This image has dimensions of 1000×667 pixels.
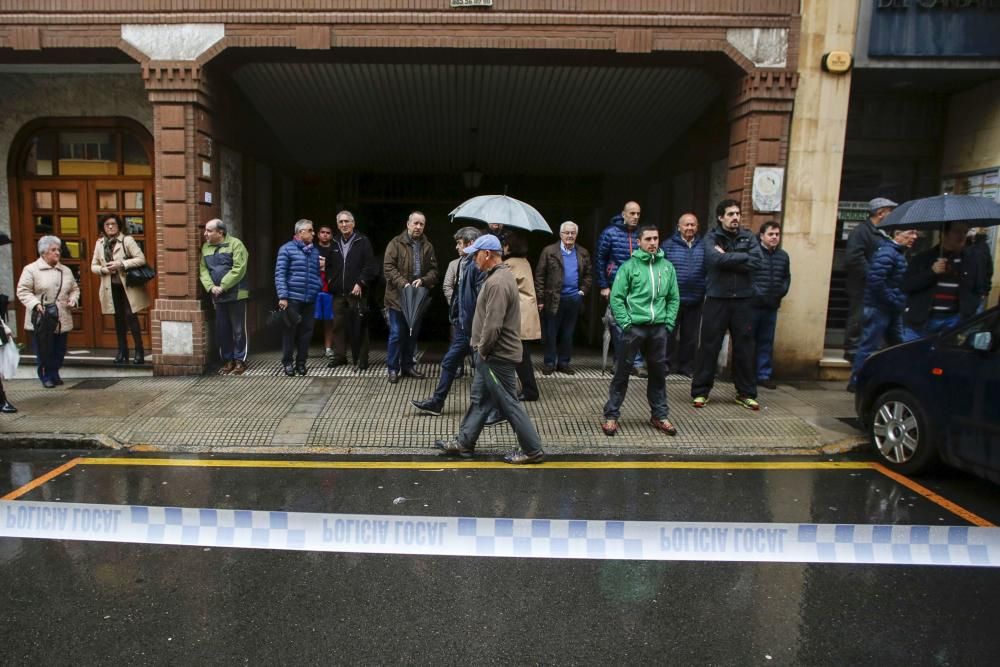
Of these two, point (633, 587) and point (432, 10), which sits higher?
point (432, 10)

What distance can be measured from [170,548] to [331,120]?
26.3 ft

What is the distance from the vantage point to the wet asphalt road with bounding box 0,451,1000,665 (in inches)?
122

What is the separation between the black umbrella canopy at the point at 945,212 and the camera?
628cm

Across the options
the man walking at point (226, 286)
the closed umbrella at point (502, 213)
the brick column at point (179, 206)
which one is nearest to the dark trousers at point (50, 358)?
the brick column at point (179, 206)

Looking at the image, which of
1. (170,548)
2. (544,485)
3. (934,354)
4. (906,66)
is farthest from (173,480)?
(906,66)

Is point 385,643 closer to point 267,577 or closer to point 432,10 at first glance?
point 267,577

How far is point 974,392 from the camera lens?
15.9ft

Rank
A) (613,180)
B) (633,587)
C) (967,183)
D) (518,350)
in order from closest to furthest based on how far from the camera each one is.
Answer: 1. (633,587)
2. (518,350)
3. (967,183)
4. (613,180)

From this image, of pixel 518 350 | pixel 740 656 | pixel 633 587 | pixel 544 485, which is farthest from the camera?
pixel 518 350

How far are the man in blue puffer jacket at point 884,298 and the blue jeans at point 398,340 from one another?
4809 mm

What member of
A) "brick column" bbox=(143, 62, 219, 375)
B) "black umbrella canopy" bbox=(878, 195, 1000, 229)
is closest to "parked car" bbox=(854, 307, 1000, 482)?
"black umbrella canopy" bbox=(878, 195, 1000, 229)

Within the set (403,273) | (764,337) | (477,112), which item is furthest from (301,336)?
(764,337)

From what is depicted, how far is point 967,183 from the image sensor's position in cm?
920

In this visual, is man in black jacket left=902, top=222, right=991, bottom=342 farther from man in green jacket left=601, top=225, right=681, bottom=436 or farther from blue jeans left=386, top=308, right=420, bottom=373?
blue jeans left=386, top=308, right=420, bottom=373
